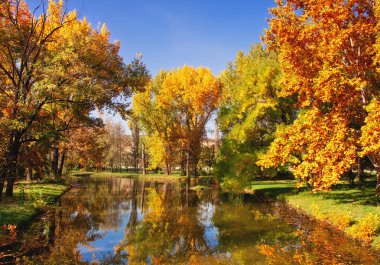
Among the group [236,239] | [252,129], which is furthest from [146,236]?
[252,129]

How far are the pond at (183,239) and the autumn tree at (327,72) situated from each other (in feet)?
10.5

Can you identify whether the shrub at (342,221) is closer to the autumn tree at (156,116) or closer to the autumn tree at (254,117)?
the autumn tree at (254,117)

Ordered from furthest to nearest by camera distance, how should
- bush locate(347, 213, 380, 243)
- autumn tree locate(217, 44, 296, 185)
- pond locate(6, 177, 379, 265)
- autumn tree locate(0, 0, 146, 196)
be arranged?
autumn tree locate(217, 44, 296, 185) < autumn tree locate(0, 0, 146, 196) < bush locate(347, 213, 380, 243) < pond locate(6, 177, 379, 265)

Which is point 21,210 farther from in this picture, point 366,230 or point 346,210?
point 346,210

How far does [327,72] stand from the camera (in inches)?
579

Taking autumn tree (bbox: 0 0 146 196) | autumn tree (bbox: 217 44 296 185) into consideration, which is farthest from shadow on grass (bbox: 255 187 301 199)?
autumn tree (bbox: 0 0 146 196)

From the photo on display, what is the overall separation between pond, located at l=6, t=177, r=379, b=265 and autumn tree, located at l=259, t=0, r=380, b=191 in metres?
3.19

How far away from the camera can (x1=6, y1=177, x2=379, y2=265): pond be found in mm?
11688

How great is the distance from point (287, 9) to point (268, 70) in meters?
11.1

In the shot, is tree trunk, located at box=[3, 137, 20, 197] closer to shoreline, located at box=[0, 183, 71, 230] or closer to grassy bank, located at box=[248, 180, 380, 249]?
shoreline, located at box=[0, 183, 71, 230]

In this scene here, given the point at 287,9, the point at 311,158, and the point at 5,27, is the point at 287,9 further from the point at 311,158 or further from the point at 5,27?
the point at 5,27

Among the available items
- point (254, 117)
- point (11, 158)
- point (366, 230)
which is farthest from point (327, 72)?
point (11, 158)

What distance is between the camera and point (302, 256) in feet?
39.7

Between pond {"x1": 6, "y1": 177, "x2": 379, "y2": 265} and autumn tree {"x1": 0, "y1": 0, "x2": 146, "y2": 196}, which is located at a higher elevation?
autumn tree {"x1": 0, "y1": 0, "x2": 146, "y2": 196}
